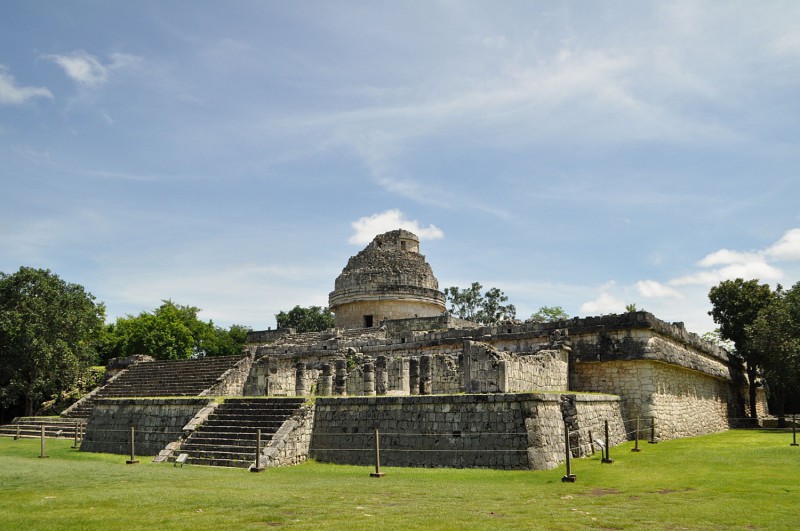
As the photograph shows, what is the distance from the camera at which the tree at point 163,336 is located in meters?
39.7

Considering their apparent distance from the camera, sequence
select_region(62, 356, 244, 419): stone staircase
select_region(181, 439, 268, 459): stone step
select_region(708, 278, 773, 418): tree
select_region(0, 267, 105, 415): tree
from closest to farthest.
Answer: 1. select_region(181, 439, 268, 459): stone step
2. select_region(62, 356, 244, 419): stone staircase
3. select_region(0, 267, 105, 415): tree
4. select_region(708, 278, 773, 418): tree

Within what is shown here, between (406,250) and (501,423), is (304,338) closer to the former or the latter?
(406,250)

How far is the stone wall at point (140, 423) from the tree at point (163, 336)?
1906 cm

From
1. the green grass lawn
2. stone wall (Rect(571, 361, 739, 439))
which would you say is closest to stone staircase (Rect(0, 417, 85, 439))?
the green grass lawn

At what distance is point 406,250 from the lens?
32.2m

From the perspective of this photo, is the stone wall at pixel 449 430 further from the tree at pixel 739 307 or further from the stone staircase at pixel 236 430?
the tree at pixel 739 307

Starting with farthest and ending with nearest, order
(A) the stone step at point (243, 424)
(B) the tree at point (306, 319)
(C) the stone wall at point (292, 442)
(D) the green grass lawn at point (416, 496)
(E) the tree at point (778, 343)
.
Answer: (B) the tree at point (306, 319)
(E) the tree at point (778, 343)
(A) the stone step at point (243, 424)
(C) the stone wall at point (292, 442)
(D) the green grass lawn at point (416, 496)

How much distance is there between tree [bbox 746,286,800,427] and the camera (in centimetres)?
2483

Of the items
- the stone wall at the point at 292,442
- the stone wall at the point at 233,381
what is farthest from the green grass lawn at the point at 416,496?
the stone wall at the point at 233,381

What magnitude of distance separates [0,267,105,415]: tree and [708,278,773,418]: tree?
26705mm

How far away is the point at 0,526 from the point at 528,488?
7.32 m

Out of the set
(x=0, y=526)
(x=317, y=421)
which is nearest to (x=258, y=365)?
(x=317, y=421)

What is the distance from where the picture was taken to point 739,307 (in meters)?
29.5

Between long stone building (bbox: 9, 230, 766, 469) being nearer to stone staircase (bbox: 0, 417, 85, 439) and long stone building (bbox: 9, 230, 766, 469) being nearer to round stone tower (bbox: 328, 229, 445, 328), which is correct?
round stone tower (bbox: 328, 229, 445, 328)
